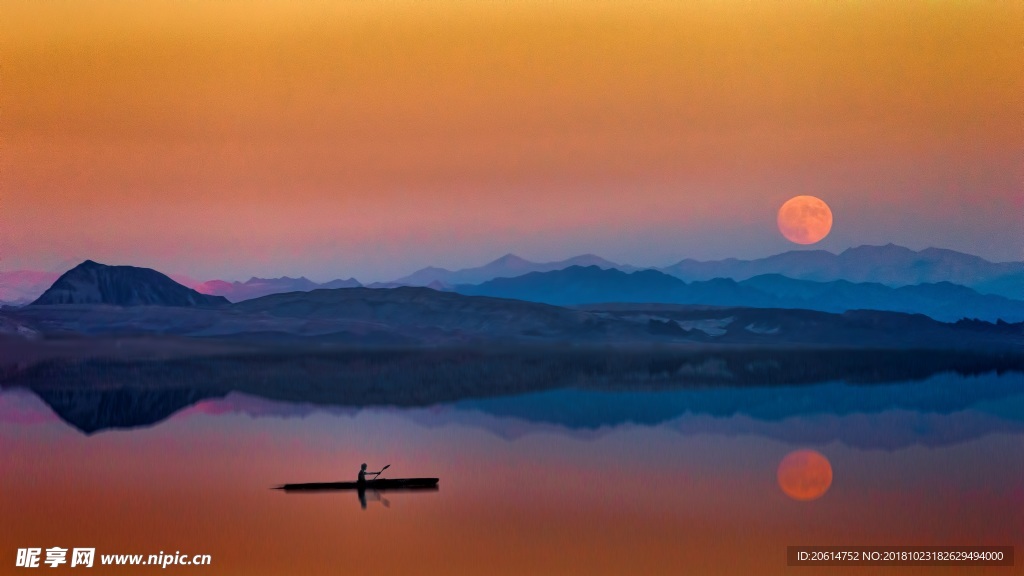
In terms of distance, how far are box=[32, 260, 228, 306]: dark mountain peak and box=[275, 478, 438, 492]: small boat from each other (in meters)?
101

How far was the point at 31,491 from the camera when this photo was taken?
26938mm

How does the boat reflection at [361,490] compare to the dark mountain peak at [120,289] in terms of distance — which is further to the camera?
the dark mountain peak at [120,289]

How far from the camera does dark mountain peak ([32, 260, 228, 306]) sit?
393 ft

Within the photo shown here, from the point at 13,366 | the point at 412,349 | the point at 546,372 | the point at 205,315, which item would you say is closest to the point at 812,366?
the point at 546,372

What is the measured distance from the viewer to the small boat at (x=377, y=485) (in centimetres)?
2550

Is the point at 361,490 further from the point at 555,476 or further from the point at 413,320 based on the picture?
the point at 413,320

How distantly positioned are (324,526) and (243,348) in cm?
6885

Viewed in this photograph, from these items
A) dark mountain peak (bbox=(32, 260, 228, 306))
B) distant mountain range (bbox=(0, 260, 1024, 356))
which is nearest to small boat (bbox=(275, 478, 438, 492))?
distant mountain range (bbox=(0, 260, 1024, 356))

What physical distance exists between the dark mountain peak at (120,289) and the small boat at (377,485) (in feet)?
332

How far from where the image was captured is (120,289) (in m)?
124

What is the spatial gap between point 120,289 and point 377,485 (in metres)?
108

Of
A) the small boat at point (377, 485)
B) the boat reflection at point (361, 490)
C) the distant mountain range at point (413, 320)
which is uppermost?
the distant mountain range at point (413, 320)

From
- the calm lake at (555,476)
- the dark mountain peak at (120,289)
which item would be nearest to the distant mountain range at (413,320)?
the dark mountain peak at (120,289)

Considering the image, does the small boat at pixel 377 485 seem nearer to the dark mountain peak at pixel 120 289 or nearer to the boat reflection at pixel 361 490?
the boat reflection at pixel 361 490
